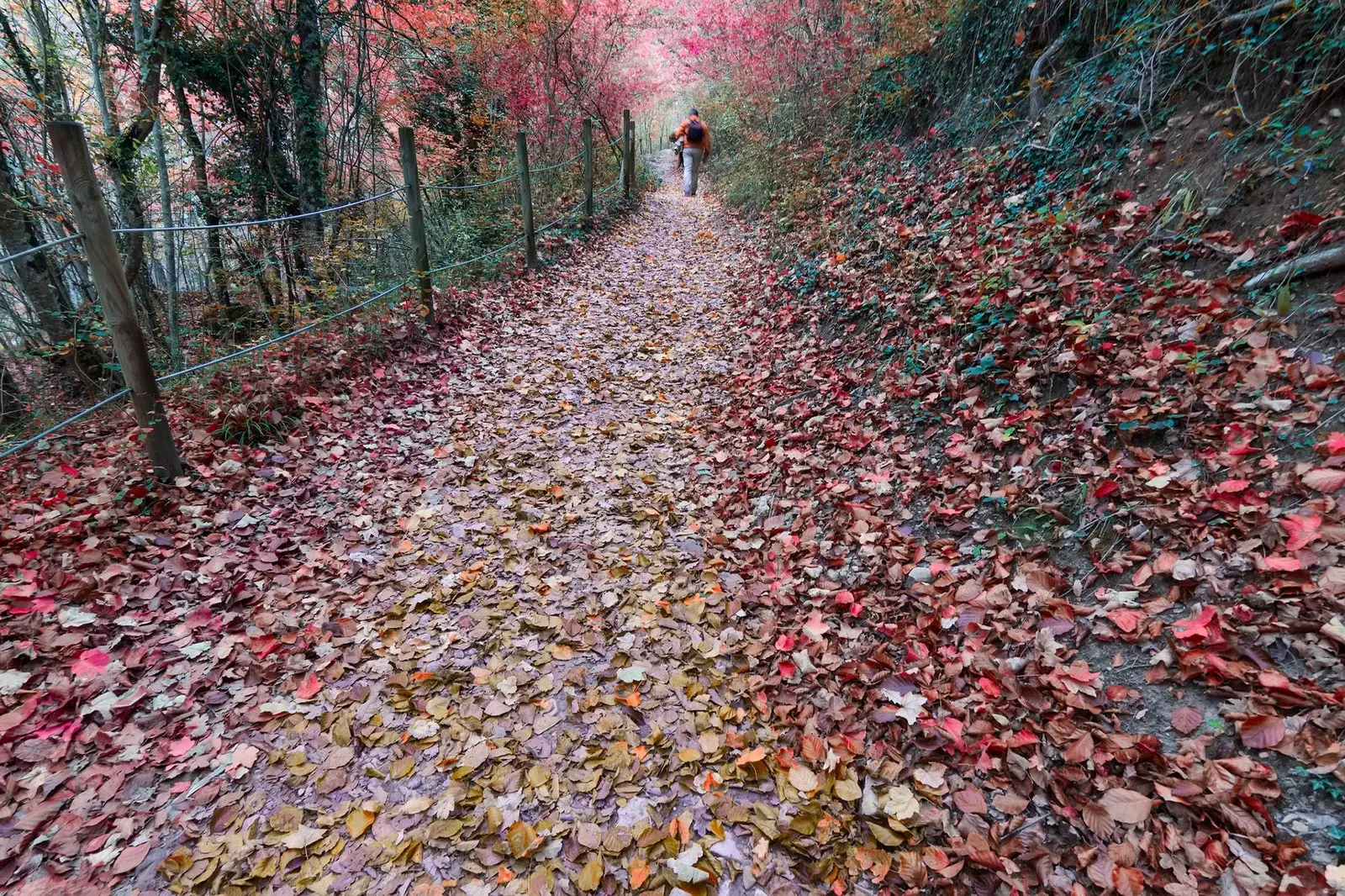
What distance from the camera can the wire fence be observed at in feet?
17.7

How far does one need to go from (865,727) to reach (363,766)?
2.24 m

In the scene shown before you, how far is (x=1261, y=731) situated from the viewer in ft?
6.47

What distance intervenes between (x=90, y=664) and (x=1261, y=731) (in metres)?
4.72

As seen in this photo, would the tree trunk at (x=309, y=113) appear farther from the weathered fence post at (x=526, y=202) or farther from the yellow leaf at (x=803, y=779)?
the yellow leaf at (x=803, y=779)

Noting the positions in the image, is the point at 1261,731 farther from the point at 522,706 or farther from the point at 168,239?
the point at 168,239

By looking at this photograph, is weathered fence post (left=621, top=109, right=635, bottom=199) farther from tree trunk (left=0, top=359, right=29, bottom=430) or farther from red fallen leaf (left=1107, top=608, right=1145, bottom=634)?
red fallen leaf (left=1107, top=608, right=1145, bottom=634)

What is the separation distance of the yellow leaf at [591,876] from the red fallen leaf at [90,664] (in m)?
2.41

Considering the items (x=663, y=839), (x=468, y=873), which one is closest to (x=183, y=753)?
(x=468, y=873)

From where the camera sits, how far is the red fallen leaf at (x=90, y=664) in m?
2.71

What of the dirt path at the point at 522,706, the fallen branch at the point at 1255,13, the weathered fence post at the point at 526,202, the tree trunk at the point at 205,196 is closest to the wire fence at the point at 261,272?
the tree trunk at the point at 205,196

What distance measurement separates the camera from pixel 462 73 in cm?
1113

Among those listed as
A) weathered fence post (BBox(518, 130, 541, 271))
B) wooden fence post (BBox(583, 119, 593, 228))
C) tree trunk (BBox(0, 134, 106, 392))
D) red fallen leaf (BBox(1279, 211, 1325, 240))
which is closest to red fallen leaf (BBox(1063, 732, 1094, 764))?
red fallen leaf (BBox(1279, 211, 1325, 240))

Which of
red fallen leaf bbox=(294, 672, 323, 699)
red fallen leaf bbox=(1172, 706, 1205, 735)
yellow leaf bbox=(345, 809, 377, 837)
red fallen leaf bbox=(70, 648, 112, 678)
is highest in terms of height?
red fallen leaf bbox=(1172, 706, 1205, 735)

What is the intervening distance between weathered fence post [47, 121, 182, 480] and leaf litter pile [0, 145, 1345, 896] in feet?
1.09
